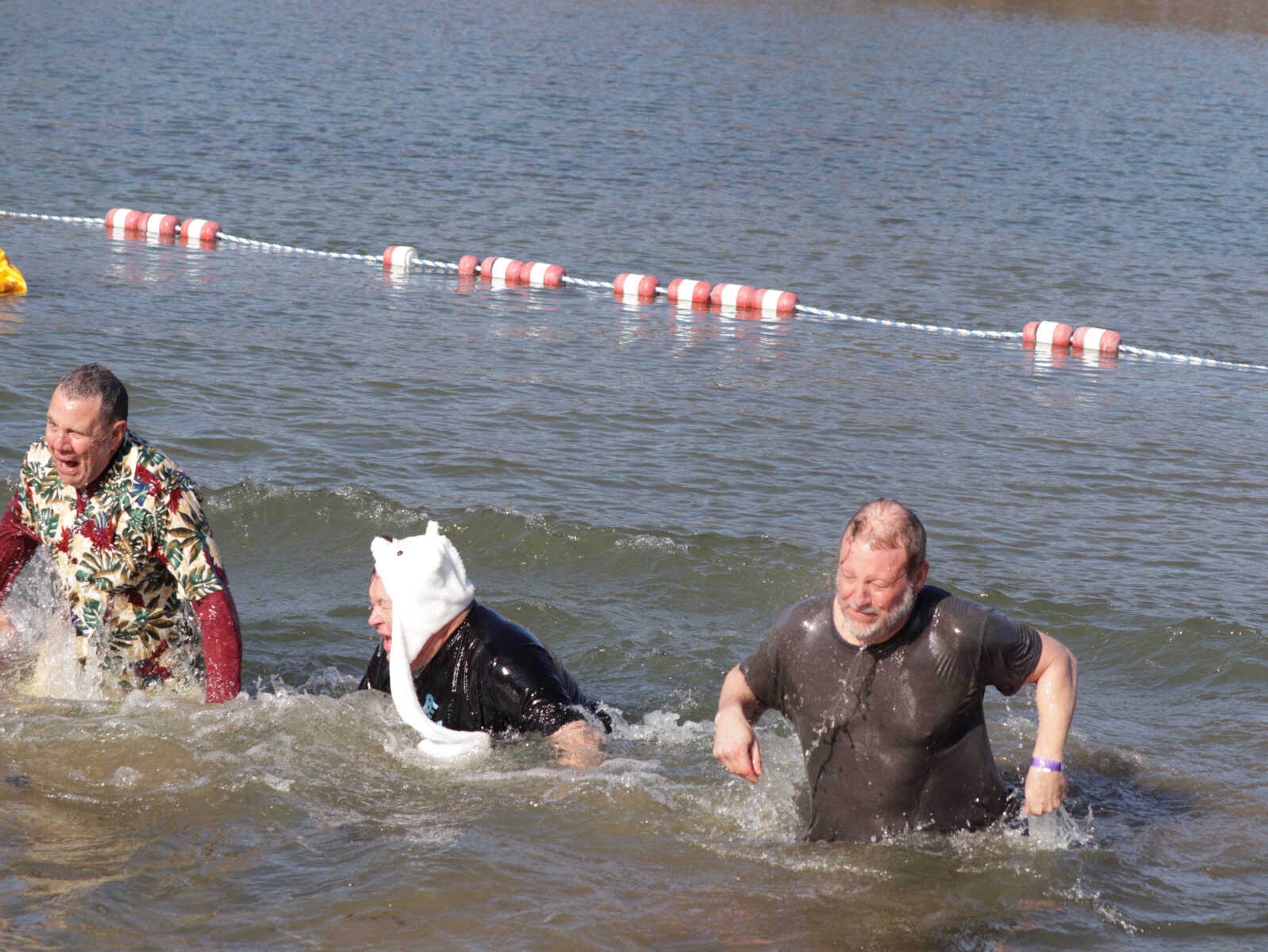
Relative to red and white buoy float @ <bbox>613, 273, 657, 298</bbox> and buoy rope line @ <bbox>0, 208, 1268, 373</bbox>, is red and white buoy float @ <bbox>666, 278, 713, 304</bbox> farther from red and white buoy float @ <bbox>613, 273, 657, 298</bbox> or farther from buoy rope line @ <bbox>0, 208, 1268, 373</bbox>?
red and white buoy float @ <bbox>613, 273, 657, 298</bbox>

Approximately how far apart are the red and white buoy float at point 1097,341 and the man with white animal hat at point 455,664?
10.9 meters

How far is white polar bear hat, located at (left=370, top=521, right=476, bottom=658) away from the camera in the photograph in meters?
5.24

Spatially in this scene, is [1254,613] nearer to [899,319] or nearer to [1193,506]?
[1193,506]

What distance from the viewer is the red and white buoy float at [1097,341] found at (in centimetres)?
1509

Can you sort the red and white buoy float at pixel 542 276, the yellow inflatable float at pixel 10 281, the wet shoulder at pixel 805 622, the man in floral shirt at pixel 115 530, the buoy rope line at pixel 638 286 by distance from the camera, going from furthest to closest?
the red and white buoy float at pixel 542 276, the buoy rope line at pixel 638 286, the yellow inflatable float at pixel 10 281, the man in floral shirt at pixel 115 530, the wet shoulder at pixel 805 622

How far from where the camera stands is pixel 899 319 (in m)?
16.3

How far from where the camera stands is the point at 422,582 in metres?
5.24

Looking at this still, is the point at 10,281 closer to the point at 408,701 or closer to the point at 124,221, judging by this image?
the point at 124,221

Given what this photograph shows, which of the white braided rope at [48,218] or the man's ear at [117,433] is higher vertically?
the white braided rope at [48,218]

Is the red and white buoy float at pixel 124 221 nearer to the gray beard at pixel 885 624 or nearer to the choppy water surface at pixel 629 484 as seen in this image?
the choppy water surface at pixel 629 484

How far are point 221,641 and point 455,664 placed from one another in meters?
0.87

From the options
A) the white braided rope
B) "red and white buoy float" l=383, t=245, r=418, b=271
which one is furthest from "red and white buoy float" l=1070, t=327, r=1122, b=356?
the white braided rope

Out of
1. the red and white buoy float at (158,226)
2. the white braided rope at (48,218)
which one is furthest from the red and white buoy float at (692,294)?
the white braided rope at (48,218)

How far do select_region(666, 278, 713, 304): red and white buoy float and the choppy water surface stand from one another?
61 cm
